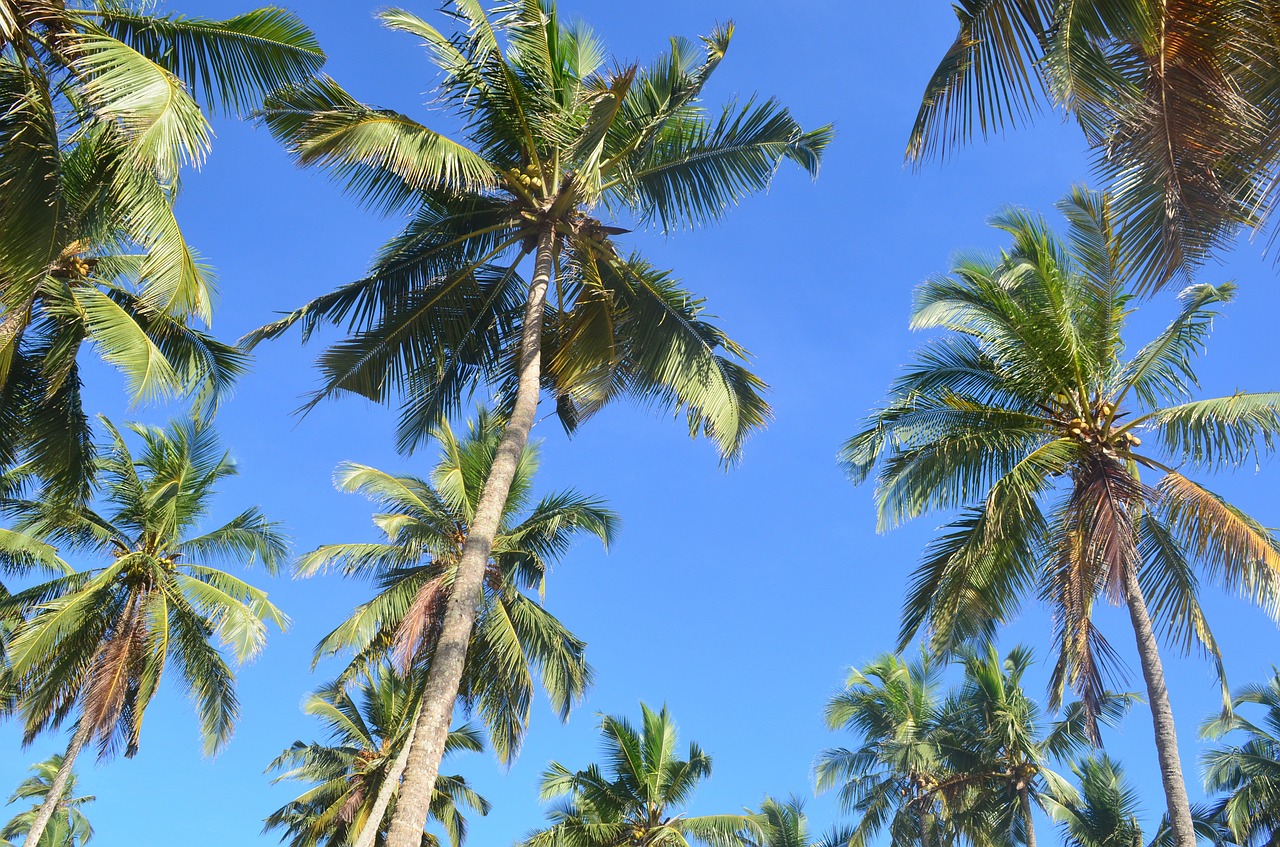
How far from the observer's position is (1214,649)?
45.4ft

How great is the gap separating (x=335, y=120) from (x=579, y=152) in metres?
2.56

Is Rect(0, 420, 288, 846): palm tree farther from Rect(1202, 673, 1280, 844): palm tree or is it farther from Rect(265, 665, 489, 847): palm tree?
Rect(1202, 673, 1280, 844): palm tree

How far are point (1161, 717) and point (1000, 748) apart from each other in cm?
1312

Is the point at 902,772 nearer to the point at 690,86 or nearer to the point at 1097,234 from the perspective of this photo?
the point at 1097,234

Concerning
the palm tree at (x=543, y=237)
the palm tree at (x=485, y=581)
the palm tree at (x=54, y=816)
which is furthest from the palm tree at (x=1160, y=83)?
the palm tree at (x=54, y=816)

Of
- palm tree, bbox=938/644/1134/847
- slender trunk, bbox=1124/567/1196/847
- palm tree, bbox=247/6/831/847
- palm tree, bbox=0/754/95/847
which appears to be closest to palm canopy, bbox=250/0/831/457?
palm tree, bbox=247/6/831/847

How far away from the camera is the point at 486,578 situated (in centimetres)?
1967

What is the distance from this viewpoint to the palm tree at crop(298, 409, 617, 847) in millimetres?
19000

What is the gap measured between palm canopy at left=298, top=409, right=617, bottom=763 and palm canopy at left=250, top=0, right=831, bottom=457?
602 centimetres

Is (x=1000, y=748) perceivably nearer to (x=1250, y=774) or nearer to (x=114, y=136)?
(x=1250, y=774)

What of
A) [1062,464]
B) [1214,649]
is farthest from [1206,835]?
[1062,464]

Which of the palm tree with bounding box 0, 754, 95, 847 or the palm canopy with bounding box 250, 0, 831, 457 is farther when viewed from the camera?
the palm tree with bounding box 0, 754, 95, 847

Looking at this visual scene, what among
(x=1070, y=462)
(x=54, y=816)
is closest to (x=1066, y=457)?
(x=1070, y=462)

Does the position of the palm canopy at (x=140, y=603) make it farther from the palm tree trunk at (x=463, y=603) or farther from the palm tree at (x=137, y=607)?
the palm tree trunk at (x=463, y=603)
